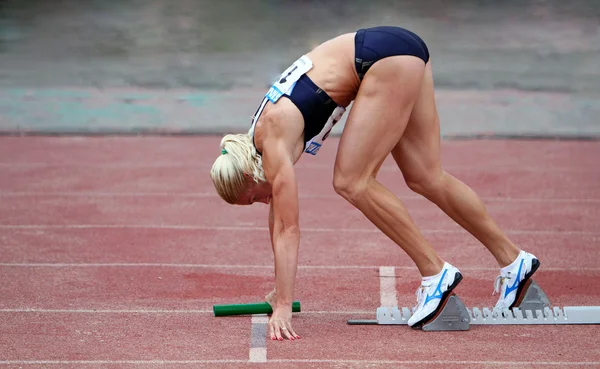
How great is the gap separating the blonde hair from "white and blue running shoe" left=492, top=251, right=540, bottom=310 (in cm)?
144

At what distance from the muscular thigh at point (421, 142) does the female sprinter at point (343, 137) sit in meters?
0.01

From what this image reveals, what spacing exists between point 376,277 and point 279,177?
1.88 meters

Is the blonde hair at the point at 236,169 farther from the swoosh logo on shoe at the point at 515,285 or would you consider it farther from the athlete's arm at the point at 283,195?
the swoosh logo on shoe at the point at 515,285

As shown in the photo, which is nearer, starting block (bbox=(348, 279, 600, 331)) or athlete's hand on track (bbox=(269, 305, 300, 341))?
athlete's hand on track (bbox=(269, 305, 300, 341))

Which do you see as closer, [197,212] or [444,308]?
[444,308]

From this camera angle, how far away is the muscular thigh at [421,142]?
5.00m

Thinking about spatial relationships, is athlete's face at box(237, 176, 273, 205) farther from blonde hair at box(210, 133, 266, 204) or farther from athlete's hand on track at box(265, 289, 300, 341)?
athlete's hand on track at box(265, 289, 300, 341)

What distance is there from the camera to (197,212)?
8.52 metres

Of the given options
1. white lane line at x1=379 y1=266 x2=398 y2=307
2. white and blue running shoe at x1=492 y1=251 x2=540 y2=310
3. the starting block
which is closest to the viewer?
the starting block

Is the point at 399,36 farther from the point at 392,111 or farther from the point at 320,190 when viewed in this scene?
the point at 320,190

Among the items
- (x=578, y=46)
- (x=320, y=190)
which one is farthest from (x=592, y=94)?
(x=320, y=190)

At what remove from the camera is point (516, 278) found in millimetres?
5191

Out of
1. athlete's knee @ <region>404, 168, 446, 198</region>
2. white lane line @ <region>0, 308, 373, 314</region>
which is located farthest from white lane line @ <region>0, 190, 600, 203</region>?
athlete's knee @ <region>404, 168, 446, 198</region>

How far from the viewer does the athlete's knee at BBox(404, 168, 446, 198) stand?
5094 mm
